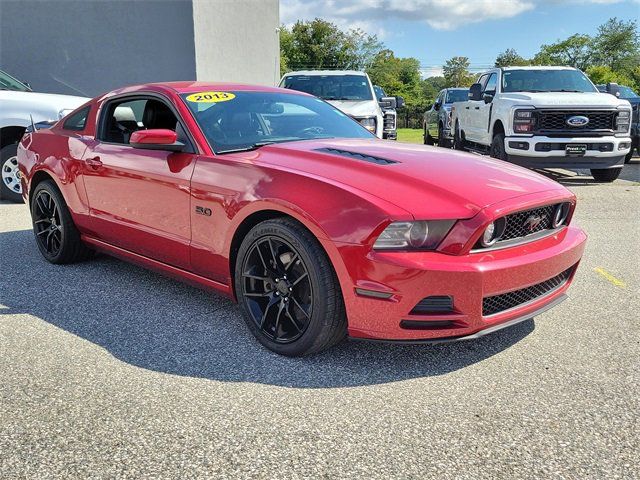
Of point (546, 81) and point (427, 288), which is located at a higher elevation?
point (546, 81)

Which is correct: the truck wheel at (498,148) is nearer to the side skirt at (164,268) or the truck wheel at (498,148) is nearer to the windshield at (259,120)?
the windshield at (259,120)

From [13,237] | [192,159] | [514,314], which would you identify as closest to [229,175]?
[192,159]

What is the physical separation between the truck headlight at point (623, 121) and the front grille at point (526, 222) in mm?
7321

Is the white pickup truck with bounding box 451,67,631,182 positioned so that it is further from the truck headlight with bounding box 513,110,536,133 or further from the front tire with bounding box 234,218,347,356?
the front tire with bounding box 234,218,347,356

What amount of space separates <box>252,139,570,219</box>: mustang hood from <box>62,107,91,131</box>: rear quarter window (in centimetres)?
194

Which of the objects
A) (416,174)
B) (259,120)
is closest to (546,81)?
(259,120)

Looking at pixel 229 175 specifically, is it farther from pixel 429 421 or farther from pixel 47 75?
pixel 47 75

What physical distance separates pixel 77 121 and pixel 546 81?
849 centimetres

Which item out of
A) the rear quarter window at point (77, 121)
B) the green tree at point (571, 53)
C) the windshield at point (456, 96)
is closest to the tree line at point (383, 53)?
the green tree at point (571, 53)

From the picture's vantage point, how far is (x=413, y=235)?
2830 millimetres

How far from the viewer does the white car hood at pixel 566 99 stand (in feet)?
31.2

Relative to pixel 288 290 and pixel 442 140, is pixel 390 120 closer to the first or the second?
pixel 442 140

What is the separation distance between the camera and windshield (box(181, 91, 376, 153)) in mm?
3811

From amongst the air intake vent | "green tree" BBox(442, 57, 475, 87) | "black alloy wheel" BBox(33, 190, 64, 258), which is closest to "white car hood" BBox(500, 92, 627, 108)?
"black alloy wheel" BBox(33, 190, 64, 258)
